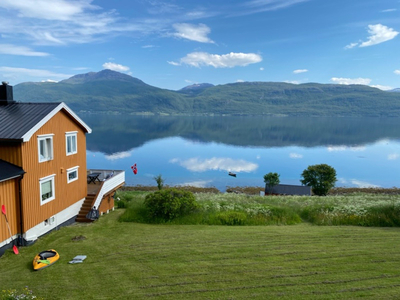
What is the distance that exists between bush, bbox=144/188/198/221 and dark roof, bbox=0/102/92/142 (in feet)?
24.6

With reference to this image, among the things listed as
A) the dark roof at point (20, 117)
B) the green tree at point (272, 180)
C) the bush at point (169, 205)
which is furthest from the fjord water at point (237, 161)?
the dark roof at point (20, 117)

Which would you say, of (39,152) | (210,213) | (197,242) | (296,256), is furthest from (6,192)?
(296,256)

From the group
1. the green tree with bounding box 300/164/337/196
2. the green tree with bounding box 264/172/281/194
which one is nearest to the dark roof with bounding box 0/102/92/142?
the green tree with bounding box 264/172/281/194

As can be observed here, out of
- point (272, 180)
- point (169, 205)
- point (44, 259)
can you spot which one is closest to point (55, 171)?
point (44, 259)

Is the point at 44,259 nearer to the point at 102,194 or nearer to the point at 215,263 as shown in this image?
the point at 215,263

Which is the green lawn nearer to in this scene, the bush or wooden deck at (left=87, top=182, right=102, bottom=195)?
the bush

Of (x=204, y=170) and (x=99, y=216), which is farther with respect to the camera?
(x=204, y=170)

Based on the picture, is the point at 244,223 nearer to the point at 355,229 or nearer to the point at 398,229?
the point at 355,229

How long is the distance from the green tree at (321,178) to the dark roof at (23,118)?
30.9 m

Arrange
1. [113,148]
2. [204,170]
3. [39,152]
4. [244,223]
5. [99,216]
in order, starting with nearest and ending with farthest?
[39,152] → [244,223] → [99,216] → [204,170] → [113,148]

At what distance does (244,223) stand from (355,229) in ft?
19.4

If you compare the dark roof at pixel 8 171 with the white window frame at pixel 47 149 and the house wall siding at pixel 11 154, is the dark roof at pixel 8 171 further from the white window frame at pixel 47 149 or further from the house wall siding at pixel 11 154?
the white window frame at pixel 47 149

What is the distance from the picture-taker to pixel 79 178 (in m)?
19.5

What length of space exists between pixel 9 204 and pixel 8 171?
1.47 meters
